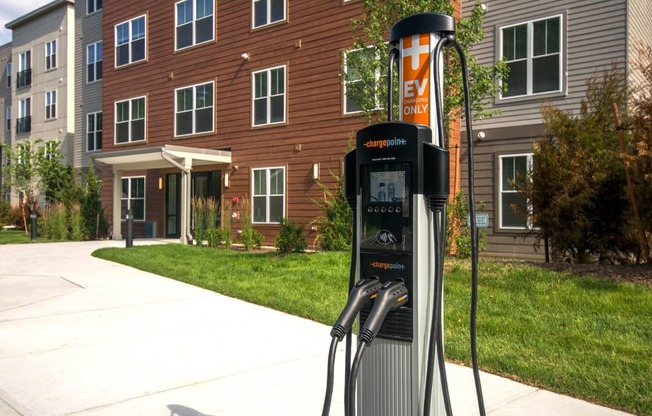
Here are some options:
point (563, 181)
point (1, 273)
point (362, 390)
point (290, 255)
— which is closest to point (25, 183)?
point (1, 273)

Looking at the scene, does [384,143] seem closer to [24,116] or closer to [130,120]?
[130,120]

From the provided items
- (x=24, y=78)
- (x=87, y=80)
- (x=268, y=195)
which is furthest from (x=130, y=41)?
(x=24, y=78)

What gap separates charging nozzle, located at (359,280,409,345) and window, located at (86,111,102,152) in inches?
933

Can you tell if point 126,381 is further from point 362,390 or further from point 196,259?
point 196,259

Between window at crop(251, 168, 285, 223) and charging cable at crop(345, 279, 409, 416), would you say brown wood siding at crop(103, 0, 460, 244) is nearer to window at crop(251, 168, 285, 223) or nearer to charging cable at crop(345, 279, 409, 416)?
window at crop(251, 168, 285, 223)

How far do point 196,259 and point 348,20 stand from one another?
732 cm

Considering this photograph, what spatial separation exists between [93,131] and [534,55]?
18.9m

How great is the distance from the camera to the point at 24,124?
100ft

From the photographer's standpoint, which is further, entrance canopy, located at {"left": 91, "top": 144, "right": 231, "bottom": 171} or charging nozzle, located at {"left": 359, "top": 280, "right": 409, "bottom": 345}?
entrance canopy, located at {"left": 91, "top": 144, "right": 231, "bottom": 171}

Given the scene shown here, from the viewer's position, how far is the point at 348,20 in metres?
14.2

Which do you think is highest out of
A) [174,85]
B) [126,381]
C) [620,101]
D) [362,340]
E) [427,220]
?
[174,85]

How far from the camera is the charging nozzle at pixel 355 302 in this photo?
2.15 m

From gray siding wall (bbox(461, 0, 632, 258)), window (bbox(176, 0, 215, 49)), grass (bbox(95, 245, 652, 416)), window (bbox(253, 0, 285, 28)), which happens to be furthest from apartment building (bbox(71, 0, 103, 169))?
gray siding wall (bbox(461, 0, 632, 258))

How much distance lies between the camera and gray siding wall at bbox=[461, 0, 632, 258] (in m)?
11.4
